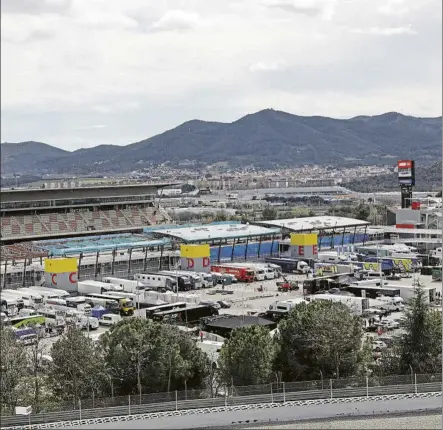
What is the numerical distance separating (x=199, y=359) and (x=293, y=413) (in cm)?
115

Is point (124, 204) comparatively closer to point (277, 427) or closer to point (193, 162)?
point (277, 427)

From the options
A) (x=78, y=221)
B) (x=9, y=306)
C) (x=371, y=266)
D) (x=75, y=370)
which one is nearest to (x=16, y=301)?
(x=9, y=306)

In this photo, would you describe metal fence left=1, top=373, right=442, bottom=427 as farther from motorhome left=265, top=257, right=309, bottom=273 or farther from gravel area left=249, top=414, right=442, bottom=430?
motorhome left=265, top=257, right=309, bottom=273

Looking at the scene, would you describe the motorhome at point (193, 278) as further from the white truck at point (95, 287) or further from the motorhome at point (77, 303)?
the motorhome at point (77, 303)

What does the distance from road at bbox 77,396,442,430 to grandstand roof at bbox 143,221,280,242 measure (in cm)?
1064

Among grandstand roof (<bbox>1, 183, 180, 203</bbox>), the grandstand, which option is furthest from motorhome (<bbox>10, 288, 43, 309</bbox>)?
grandstand roof (<bbox>1, 183, 180, 203</bbox>)

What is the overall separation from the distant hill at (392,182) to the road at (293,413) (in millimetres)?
50636

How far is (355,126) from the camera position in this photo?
118125 mm

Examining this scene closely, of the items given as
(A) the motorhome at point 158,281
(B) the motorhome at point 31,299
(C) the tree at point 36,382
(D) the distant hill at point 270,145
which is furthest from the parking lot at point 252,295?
(D) the distant hill at point 270,145

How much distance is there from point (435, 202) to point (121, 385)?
19872mm

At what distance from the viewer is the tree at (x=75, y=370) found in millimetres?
6660

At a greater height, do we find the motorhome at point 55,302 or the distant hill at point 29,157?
the distant hill at point 29,157

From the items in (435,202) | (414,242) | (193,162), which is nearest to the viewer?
(414,242)

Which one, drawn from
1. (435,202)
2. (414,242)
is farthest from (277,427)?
(435,202)
